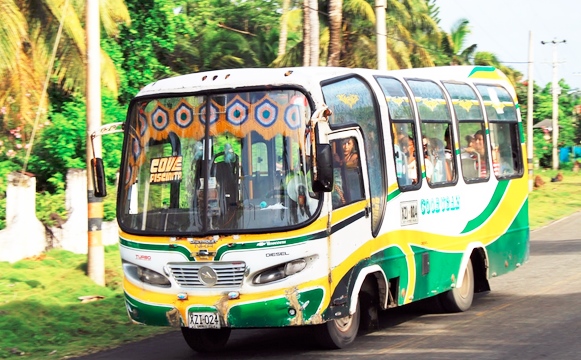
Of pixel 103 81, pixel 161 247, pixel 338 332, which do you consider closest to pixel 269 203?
pixel 161 247

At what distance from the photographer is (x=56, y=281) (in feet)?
47.5

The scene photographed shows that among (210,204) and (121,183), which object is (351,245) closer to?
(210,204)

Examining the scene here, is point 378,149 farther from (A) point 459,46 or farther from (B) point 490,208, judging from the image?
(A) point 459,46

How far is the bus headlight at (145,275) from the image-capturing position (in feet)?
30.7

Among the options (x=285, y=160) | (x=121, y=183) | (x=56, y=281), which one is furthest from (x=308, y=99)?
(x=56, y=281)

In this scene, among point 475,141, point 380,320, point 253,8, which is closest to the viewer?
point 380,320

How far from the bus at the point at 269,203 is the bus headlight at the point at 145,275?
1 centimetres

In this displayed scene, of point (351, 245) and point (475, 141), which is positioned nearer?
point (351, 245)

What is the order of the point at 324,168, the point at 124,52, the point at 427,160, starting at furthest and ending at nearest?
the point at 124,52 → the point at 427,160 → the point at 324,168

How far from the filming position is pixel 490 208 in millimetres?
13055

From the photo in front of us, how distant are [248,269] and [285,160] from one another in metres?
1.04

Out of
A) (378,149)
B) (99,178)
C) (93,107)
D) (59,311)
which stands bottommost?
(59,311)

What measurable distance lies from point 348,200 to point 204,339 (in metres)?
2.06

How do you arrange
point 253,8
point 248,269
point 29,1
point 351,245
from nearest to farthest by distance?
point 248,269 → point 351,245 → point 29,1 → point 253,8
